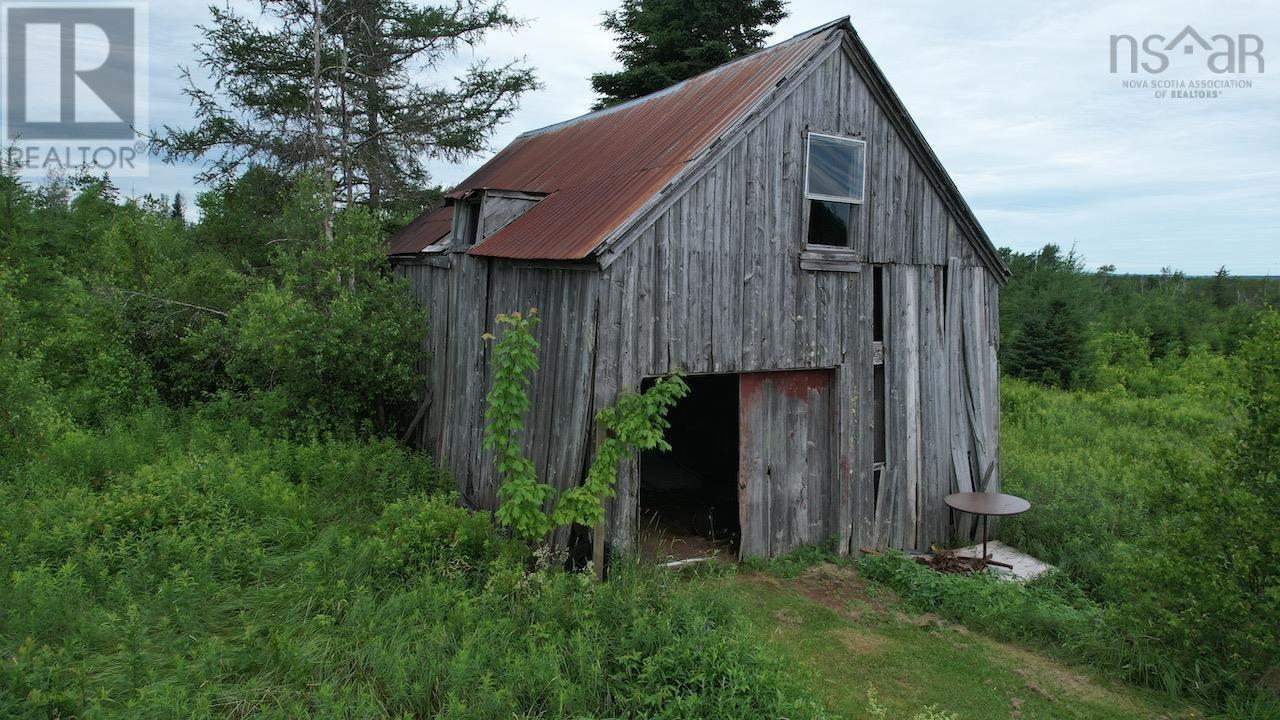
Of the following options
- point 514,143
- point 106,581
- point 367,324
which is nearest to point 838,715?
point 106,581

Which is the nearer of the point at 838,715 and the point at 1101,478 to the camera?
the point at 838,715

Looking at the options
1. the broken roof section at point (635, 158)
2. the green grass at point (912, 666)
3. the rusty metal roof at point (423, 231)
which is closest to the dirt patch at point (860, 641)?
the green grass at point (912, 666)

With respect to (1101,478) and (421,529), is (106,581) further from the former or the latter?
(1101,478)

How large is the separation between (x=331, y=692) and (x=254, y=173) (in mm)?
13102

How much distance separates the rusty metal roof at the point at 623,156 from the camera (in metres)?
8.34

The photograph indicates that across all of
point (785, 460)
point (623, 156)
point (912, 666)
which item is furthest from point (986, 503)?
point (623, 156)

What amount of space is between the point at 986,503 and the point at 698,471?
565cm

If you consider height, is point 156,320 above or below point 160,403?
above

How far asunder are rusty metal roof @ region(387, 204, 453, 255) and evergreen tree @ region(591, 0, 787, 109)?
11856 millimetres

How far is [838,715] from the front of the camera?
19.3ft

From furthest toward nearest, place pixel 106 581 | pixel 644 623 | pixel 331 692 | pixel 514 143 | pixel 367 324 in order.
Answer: pixel 514 143 < pixel 367 324 < pixel 106 581 < pixel 644 623 < pixel 331 692

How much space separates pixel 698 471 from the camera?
47.8 feet

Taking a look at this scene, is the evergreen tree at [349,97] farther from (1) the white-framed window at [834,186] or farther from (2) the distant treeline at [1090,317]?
(2) the distant treeline at [1090,317]

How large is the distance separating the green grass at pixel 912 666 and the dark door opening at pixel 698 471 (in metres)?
2.51
